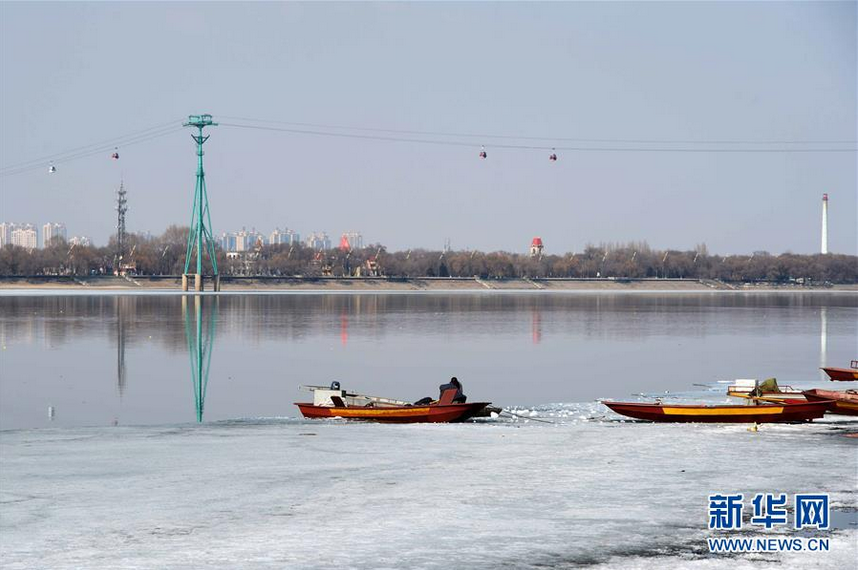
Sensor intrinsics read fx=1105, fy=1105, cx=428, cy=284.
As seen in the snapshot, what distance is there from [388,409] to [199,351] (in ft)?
77.1

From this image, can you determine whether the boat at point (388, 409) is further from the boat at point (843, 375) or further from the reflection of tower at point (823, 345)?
the reflection of tower at point (823, 345)

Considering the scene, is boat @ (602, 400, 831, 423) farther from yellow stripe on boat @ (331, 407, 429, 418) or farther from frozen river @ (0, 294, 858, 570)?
yellow stripe on boat @ (331, 407, 429, 418)

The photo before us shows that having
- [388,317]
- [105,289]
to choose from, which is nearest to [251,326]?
[388,317]

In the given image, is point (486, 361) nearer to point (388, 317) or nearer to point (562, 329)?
point (562, 329)

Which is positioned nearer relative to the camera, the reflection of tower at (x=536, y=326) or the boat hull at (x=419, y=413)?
the boat hull at (x=419, y=413)

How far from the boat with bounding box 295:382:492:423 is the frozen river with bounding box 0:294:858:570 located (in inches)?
38.6

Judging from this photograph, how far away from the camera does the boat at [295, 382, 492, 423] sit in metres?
26.0

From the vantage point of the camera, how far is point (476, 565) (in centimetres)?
1209

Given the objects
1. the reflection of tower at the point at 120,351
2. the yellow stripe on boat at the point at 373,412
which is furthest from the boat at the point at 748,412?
the reflection of tower at the point at 120,351

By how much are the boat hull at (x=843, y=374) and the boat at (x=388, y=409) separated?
1569 cm

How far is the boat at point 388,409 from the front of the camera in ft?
85.2

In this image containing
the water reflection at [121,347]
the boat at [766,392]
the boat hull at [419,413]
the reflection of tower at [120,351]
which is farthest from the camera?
the water reflection at [121,347]

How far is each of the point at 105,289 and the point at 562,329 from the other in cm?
11430

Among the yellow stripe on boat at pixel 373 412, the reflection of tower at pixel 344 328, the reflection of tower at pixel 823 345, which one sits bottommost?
the reflection of tower at pixel 823 345
